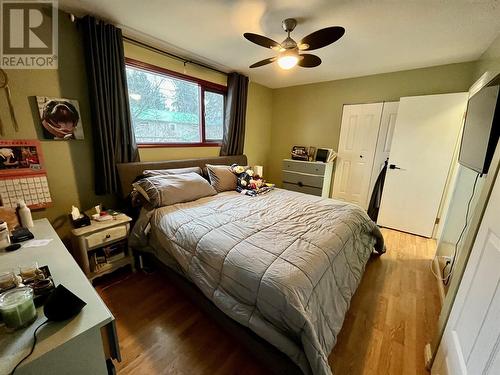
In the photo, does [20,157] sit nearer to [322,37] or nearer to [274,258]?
[274,258]

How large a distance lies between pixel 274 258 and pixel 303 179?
274cm

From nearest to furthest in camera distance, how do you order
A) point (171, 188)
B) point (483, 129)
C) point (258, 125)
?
1. point (483, 129)
2. point (171, 188)
3. point (258, 125)

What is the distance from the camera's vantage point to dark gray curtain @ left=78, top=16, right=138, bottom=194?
1920 millimetres

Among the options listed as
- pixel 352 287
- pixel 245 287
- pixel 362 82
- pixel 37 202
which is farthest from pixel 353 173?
pixel 37 202

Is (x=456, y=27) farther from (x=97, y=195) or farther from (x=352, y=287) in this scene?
(x=97, y=195)

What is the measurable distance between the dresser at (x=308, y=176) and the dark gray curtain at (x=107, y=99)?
8.69 feet

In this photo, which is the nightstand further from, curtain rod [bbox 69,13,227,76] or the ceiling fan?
the ceiling fan

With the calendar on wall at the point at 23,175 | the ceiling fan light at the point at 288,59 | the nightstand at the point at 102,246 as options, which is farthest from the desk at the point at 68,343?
the ceiling fan light at the point at 288,59

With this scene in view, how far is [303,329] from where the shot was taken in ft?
3.34

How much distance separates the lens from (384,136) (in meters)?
3.32

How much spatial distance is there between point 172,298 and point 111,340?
3.16ft

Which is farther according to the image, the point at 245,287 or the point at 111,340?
the point at 245,287

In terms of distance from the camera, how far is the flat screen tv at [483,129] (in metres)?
1.25

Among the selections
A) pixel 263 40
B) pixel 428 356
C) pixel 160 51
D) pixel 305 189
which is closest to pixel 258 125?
pixel 305 189
